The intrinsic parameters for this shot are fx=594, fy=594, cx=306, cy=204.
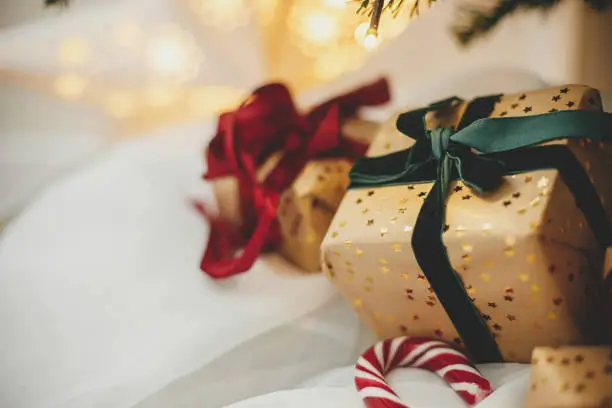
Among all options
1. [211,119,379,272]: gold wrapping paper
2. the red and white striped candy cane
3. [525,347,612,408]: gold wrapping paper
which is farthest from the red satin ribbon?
[525,347,612,408]: gold wrapping paper

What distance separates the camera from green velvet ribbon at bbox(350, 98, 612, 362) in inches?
23.8

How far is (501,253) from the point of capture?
1.94 ft

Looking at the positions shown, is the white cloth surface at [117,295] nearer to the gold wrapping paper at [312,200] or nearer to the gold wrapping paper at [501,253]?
the gold wrapping paper at [312,200]

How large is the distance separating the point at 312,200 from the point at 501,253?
1.01 ft

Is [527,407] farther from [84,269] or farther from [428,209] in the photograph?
[84,269]

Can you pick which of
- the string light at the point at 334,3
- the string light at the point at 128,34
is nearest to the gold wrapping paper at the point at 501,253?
the string light at the point at 334,3

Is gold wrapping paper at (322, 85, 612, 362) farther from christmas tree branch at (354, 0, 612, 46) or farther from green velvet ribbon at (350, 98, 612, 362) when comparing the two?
christmas tree branch at (354, 0, 612, 46)

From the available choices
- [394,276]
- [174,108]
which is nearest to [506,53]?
[174,108]

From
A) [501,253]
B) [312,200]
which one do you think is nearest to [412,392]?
[501,253]

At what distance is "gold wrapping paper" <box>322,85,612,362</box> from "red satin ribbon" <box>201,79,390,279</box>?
0.16 metres

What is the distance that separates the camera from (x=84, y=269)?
89 centimetres

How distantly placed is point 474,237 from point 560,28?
0.91 m

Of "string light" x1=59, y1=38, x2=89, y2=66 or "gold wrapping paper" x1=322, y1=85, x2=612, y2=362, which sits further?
"string light" x1=59, y1=38, x2=89, y2=66

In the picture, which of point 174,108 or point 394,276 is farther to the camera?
point 174,108
